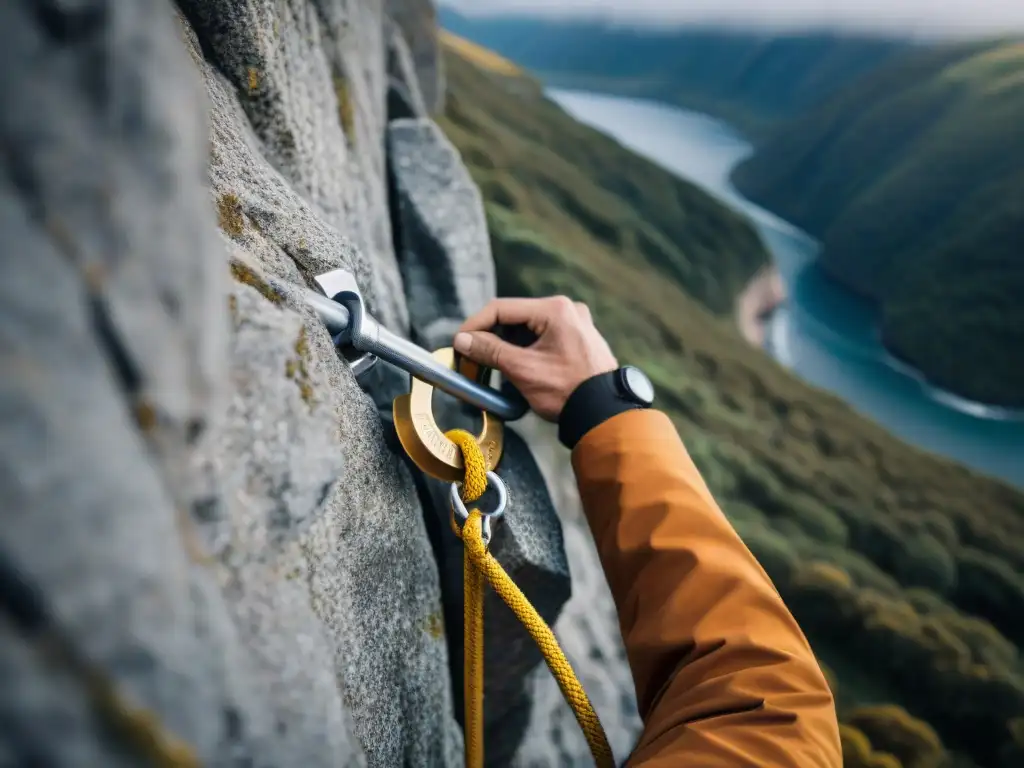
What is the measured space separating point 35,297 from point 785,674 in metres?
1.90

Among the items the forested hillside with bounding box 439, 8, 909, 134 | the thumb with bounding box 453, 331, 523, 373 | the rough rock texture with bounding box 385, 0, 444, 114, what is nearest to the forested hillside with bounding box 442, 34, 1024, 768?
the rough rock texture with bounding box 385, 0, 444, 114

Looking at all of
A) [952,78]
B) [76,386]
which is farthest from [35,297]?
[952,78]

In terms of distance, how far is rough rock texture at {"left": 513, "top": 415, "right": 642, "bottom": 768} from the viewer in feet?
13.0

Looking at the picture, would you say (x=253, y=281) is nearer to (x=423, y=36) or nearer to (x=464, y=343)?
(x=464, y=343)

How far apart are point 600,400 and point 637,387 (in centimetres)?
18

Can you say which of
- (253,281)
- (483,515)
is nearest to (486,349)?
(483,515)

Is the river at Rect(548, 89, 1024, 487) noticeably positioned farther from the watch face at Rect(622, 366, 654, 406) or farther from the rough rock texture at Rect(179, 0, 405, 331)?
the watch face at Rect(622, 366, 654, 406)

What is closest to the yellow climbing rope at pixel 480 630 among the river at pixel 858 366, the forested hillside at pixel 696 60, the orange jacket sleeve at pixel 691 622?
the orange jacket sleeve at pixel 691 622

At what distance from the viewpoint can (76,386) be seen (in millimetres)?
790

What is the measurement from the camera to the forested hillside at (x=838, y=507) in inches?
320

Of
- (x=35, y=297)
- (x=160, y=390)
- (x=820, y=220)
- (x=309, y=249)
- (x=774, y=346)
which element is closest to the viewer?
(x=35, y=297)

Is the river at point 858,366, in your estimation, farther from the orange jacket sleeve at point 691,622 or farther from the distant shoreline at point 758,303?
the orange jacket sleeve at point 691,622

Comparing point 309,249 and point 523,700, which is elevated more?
point 309,249

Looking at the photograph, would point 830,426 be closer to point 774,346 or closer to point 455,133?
point 455,133
